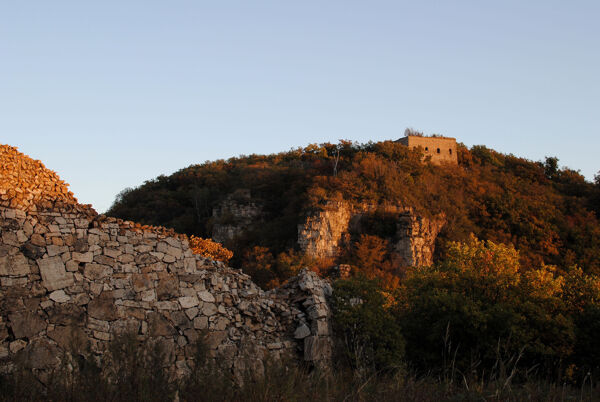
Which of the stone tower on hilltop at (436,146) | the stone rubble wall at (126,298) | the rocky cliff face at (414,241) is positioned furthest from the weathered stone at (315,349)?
the stone tower on hilltop at (436,146)

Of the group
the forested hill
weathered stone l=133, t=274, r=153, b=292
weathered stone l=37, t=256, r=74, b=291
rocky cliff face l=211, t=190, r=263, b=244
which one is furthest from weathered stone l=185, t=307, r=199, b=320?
rocky cliff face l=211, t=190, r=263, b=244

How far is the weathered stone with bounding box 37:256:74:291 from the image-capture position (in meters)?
9.02

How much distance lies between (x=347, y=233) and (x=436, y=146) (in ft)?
64.1

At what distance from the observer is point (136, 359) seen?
4805mm

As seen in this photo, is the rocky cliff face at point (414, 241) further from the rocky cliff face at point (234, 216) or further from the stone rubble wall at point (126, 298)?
the stone rubble wall at point (126, 298)

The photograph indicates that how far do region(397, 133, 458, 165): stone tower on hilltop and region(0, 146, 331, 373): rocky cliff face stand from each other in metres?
43.5

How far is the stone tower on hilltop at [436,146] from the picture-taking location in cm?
5353

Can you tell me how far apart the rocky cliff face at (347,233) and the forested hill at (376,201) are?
2.06 ft

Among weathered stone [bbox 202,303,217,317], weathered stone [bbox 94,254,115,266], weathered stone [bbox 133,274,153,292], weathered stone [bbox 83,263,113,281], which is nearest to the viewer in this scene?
weathered stone [bbox 83,263,113,281]

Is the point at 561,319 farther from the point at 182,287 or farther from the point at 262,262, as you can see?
the point at 262,262

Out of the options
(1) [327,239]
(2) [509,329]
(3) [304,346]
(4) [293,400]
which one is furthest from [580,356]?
(1) [327,239]

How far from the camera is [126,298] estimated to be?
9742mm

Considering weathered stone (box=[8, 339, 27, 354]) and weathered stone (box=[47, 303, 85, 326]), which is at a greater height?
weathered stone (box=[47, 303, 85, 326])

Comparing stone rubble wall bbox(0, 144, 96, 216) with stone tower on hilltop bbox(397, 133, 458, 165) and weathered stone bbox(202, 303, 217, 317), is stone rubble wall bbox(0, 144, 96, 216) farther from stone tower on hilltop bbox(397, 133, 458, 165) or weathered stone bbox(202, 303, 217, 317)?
stone tower on hilltop bbox(397, 133, 458, 165)
